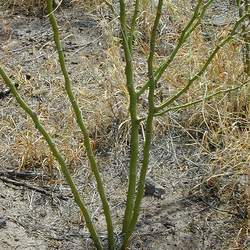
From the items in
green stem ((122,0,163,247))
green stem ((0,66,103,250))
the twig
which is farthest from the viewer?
the twig

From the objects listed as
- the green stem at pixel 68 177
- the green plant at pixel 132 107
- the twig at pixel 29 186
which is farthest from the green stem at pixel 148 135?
the twig at pixel 29 186

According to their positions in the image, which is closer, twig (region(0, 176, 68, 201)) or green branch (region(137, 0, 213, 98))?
green branch (region(137, 0, 213, 98))

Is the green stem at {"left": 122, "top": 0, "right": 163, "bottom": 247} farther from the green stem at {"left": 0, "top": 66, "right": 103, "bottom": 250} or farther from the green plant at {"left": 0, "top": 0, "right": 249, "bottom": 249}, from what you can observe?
the green stem at {"left": 0, "top": 66, "right": 103, "bottom": 250}

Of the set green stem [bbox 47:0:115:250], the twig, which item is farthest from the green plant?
the twig

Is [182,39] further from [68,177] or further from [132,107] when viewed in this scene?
[68,177]

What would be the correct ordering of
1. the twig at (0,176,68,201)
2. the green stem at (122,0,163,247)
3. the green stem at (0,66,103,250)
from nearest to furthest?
the green stem at (122,0,163,247), the green stem at (0,66,103,250), the twig at (0,176,68,201)

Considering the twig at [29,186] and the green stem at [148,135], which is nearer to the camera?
the green stem at [148,135]

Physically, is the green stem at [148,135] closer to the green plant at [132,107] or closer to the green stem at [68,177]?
the green plant at [132,107]

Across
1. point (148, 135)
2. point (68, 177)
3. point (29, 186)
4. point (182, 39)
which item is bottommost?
point (29, 186)

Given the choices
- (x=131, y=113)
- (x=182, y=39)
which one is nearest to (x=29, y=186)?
(x=131, y=113)

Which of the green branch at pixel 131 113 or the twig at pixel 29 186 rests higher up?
the green branch at pixel 131 113

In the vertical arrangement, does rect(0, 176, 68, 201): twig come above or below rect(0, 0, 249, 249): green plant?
below

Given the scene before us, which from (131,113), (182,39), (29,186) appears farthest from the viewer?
(29,186)

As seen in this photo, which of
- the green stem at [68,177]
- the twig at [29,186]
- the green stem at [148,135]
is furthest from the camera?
the twig at [29,186]
